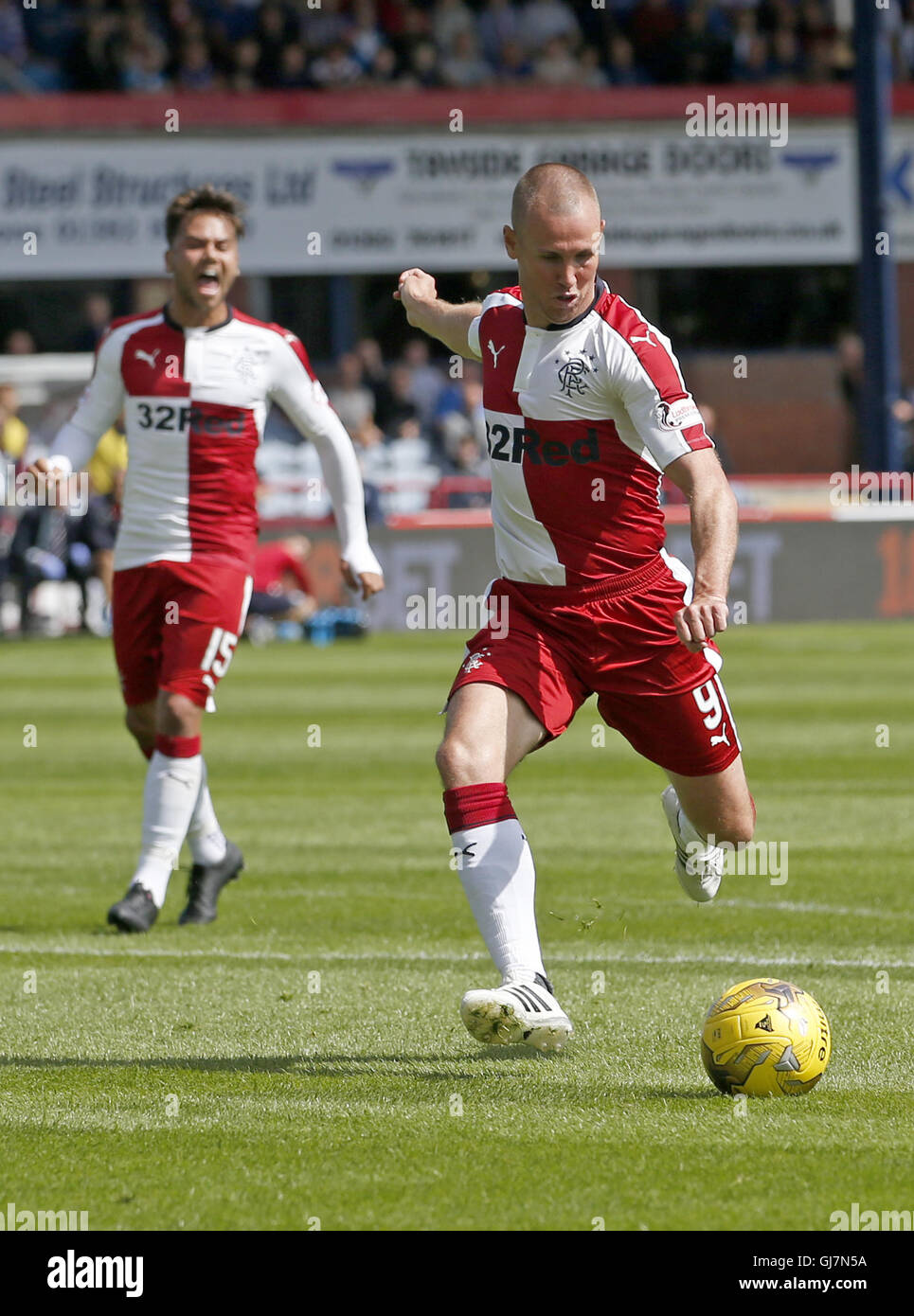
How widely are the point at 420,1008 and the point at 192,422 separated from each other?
2.73 metres

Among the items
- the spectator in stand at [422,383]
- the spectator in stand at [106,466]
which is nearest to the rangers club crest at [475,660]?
the spectator in stand at [106,466]

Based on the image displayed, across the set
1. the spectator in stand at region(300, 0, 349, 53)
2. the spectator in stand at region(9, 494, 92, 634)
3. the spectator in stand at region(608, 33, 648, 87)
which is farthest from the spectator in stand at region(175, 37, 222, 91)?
the spectator in stand at region(9, 494, 92, 634)

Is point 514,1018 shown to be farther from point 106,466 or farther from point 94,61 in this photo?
point 94,61

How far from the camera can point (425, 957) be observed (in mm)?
7191

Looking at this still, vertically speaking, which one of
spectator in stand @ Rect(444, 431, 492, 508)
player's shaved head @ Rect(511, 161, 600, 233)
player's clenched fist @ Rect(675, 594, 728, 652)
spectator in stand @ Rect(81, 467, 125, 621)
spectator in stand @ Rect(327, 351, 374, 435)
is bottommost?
player's clenched fist @ Rect(675, 594, 728, 652)

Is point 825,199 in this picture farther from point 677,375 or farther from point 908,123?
point 677,375

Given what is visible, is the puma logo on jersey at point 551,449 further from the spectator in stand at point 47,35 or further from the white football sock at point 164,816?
the spectator in stand at point 47,35

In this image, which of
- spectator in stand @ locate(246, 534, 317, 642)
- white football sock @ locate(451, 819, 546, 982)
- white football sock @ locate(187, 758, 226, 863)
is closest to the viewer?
white football sock @ locate(451, 819, 546, 982)

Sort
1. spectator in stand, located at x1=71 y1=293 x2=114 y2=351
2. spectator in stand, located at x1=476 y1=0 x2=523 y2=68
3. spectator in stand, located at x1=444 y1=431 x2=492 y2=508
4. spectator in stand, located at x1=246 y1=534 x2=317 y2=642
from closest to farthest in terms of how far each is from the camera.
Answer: spectator in stand, located at x1=246 y1=534 x2=317 y2=642, spectator in stand, located at x1=444 y1=431 x2=492 y2=508, spectator in stand, located at x1=71 y1=293 x2=114 y2=351, spectator in stand, located at x1=476 y1=0 x2=523 y2=68

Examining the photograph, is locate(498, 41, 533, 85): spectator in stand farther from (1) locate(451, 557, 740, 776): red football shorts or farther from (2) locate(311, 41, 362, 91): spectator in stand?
(1) locate(451, 557, 740, 776): red football shorts

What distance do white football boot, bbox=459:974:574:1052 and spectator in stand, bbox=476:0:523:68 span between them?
27.8 metres

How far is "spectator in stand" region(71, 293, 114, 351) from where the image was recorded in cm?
2709

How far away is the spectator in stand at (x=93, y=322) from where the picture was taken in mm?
27094

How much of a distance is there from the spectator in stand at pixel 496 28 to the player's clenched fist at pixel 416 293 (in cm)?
2586
